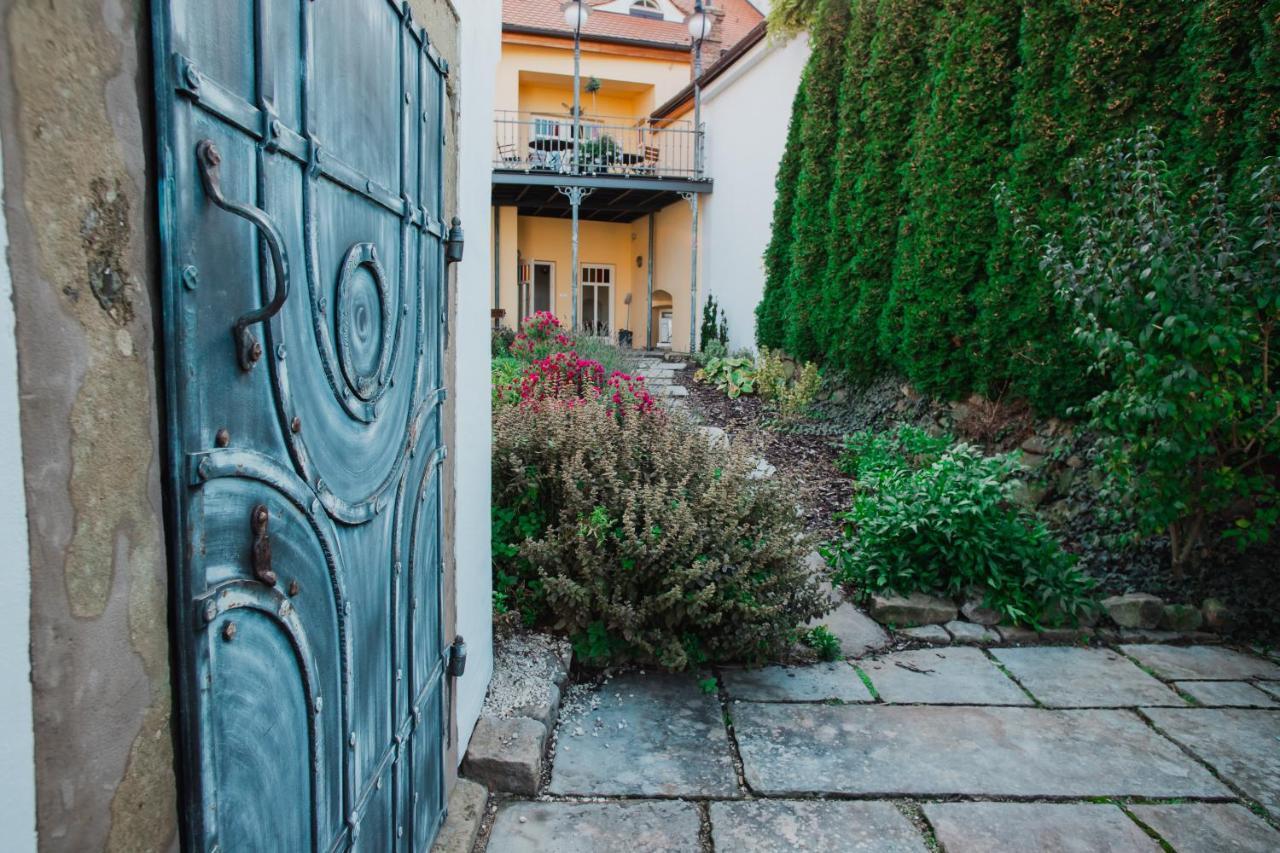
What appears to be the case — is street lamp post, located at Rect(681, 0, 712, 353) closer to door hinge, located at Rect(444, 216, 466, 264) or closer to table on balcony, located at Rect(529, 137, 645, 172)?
table on balcony, located at Rect(529, 137, 645, 172)

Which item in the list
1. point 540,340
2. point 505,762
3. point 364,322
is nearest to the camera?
point 364,322

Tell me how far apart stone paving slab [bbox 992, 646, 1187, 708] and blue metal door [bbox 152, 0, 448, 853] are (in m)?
2.71

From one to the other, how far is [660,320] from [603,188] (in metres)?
3.60

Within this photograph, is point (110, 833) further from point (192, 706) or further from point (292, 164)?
point (292, 164)

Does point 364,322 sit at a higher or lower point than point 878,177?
lower

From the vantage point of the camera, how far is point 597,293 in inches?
709

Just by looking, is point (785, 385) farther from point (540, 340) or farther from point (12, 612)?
point (12, 612)

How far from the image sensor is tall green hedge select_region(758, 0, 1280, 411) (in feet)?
14.0

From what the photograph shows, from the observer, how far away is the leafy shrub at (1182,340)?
3.47 meters

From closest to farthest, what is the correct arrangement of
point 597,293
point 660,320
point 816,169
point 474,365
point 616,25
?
point 474,365
point 816,169
point 660,320
point 616,25
point 597,293

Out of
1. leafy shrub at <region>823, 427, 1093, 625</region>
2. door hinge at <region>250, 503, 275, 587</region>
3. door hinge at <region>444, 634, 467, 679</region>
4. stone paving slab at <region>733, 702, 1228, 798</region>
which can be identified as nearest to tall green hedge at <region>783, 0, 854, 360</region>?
leafy shrub at <region>823, 427, 1093, 625</region>

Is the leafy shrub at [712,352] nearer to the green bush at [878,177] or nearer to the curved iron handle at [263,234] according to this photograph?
the green bush at [878,177]

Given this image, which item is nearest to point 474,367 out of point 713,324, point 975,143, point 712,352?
point 975,143

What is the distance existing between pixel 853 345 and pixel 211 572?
7.02 metres
